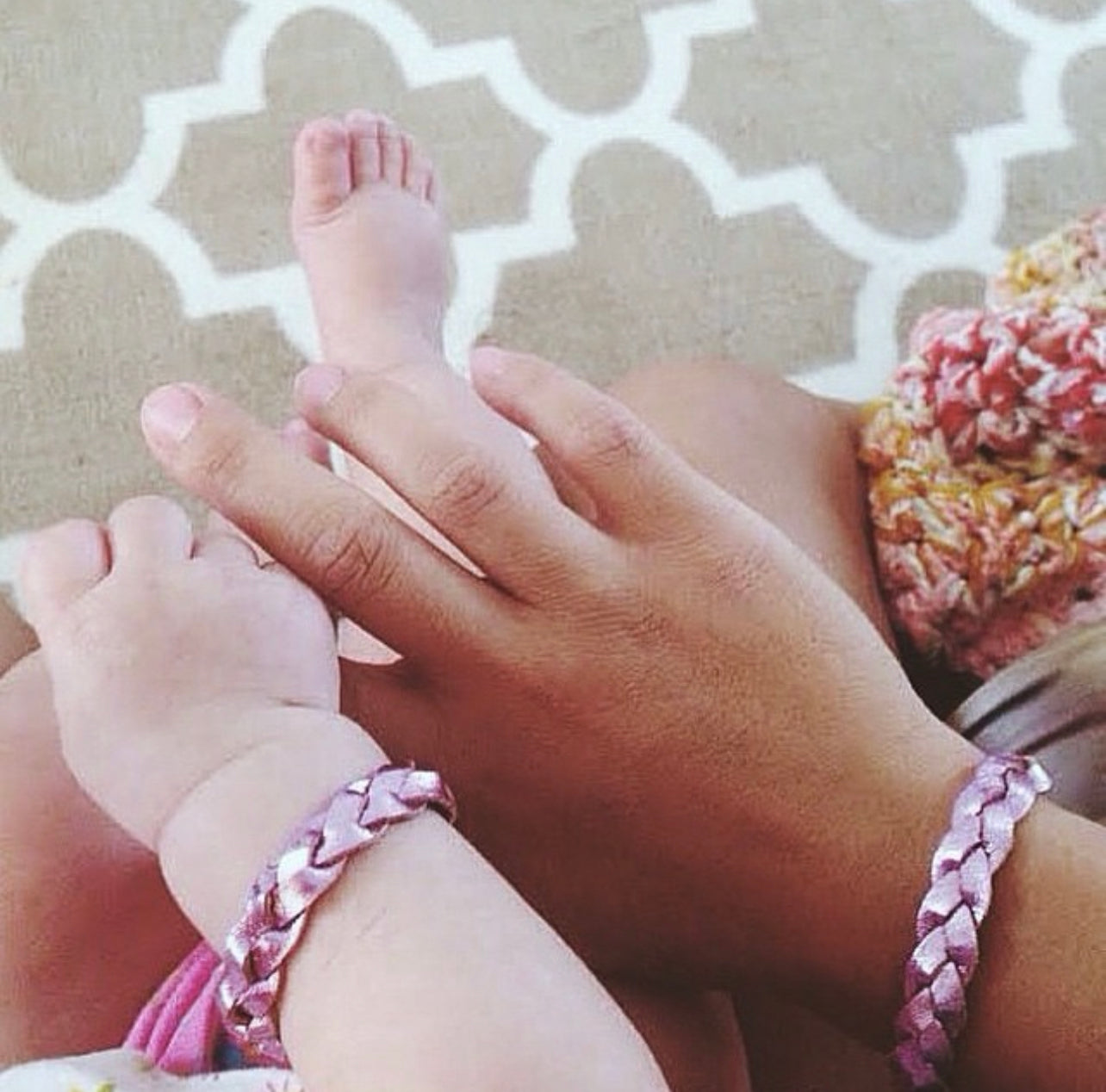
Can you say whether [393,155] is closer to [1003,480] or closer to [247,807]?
[1003,480]

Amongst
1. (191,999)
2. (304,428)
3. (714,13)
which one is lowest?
(191,999)

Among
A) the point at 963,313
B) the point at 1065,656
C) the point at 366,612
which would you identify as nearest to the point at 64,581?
the point at 366,612

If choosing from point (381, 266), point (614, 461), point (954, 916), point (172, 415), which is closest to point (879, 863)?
point (954, 916)

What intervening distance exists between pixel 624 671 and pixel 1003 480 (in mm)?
238

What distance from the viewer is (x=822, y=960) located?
1.80 ft

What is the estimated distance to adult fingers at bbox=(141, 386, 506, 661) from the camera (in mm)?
526

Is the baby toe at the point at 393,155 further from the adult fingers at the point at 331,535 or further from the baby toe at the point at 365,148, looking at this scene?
Result: the adult fingers at the point at 331,535

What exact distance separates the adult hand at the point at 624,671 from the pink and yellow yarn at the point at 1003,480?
15cm

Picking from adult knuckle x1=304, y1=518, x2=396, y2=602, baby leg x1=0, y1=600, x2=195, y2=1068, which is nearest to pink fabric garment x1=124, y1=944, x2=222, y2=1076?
baby leg x1=0, y1=600, x2=195, y2=1068

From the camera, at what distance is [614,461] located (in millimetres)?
550

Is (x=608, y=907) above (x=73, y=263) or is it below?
below

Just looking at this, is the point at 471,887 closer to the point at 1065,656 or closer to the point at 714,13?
the point at 1065,656

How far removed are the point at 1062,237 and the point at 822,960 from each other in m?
0.34

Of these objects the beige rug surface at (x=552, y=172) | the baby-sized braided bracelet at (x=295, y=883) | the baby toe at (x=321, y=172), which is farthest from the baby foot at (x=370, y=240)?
the baby-sized braided bracelet at (x=295, y=883)
